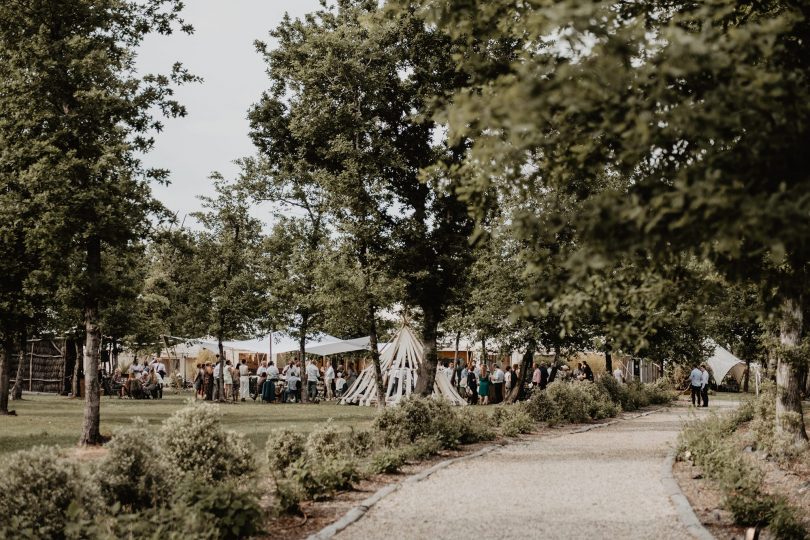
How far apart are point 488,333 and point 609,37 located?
27349mm

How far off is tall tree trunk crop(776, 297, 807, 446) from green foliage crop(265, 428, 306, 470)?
8.00m

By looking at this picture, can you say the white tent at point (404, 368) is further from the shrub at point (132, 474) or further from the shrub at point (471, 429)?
the shrub at point (132, 474)

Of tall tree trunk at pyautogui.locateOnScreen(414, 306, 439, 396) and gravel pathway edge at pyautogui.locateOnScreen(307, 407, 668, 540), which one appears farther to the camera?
tall tree trunk at pyautogui.locateOnScreen(414, 306, 439, 396)

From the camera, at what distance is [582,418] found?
78.6ft

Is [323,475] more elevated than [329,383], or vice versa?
[329,383]

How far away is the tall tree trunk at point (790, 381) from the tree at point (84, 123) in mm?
11092

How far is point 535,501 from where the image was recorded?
33.2 ft

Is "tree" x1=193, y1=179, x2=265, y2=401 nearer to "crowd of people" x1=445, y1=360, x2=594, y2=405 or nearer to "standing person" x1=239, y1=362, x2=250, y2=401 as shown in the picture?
"standing person" x1=239, y1=362, x2=250, y2=401

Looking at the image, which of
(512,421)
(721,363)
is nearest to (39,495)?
(512,421)

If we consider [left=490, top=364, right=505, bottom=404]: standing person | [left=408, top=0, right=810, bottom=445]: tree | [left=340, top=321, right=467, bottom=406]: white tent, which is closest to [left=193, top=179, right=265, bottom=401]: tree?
[left=340, top=321, right=467, bottom=406]: white tent

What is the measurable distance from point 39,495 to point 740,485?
6.95m

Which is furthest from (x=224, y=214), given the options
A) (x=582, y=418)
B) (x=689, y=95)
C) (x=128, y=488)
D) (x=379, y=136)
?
(x=689, y=95)

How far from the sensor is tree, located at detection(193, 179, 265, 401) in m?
35.9

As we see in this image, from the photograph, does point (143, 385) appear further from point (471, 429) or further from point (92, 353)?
point (471, 429)
